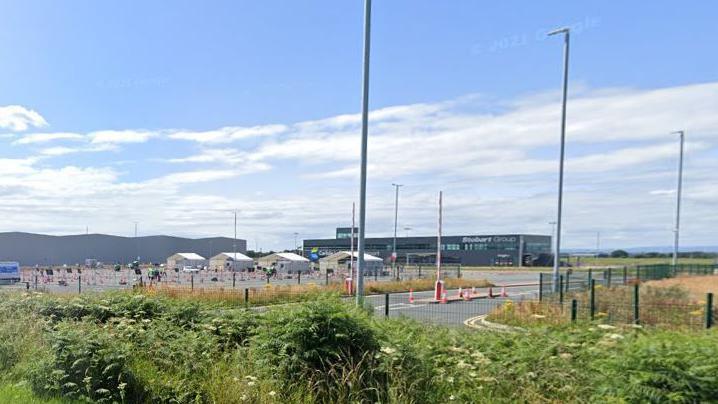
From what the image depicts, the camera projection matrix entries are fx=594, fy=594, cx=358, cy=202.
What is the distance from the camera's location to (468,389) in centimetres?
536

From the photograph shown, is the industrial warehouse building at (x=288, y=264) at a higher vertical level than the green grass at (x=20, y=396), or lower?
lower

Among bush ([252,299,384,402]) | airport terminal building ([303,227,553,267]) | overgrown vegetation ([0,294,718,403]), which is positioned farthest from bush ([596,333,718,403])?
airport terminal building ([303,227,553,267])

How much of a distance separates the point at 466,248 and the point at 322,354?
116422 millimetres

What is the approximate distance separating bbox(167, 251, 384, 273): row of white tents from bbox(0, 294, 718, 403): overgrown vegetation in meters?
49.4

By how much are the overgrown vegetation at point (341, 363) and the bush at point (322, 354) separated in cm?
1

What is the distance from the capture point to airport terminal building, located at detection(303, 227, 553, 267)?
359ft

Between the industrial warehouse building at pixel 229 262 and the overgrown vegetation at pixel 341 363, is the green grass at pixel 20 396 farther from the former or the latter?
the industrial warehouse building at pixel 229 262

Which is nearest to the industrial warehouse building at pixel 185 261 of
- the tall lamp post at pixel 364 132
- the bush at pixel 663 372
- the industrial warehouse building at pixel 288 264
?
the industrial warehouse building at pixel 288 264

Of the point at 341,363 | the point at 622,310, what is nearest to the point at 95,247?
the point at 622,310

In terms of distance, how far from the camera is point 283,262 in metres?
70.4

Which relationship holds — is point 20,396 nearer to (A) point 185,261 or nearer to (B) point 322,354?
(B) point 322,354

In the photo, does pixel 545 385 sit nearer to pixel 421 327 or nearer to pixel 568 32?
pixel 421 327

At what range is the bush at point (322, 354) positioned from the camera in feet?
18.5

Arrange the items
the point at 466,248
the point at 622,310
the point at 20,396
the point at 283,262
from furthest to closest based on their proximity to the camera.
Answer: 1. the point at 466,248
2. the point at 283,262
3. the point at 622,310
4. the point at 20,396
